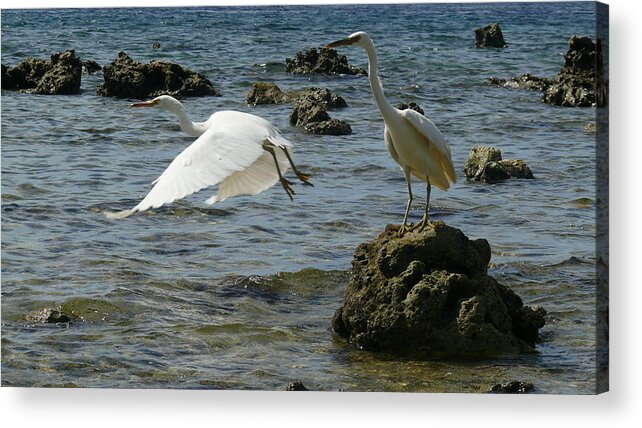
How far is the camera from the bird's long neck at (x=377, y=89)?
7.00 m

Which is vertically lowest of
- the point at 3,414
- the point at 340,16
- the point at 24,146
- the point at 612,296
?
the point at 3,414

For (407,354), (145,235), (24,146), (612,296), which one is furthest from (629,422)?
(24,146)

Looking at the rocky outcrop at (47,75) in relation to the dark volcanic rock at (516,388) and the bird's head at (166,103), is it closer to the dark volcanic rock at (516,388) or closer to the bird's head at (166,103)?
the bird's head at (166,103)

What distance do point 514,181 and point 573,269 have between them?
35.5 inches

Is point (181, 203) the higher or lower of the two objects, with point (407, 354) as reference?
higher

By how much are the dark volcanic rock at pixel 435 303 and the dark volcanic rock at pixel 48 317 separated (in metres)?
1.67

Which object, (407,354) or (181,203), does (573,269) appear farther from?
(181,203)

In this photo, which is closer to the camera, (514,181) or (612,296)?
(612,296)

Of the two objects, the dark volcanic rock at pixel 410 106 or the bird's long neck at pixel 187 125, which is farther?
the dark volcanic rock at pixel 410 106

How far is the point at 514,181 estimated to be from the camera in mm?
8008

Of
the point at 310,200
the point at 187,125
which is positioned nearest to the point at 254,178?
the point at 187,125

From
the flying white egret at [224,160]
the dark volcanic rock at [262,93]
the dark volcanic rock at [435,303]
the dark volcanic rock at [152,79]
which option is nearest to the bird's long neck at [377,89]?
the flying white egret at [224,160]

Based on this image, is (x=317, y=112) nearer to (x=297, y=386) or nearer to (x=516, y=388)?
(x=297, y=386)

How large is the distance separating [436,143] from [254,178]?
104cm
